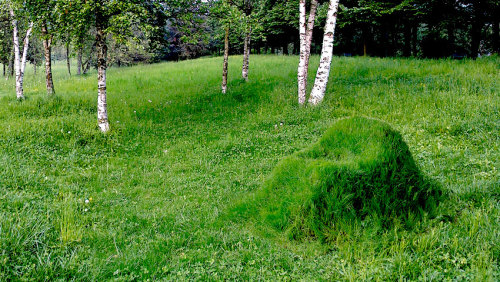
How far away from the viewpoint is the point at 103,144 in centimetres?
911

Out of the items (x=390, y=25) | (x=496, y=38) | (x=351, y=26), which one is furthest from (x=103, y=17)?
A: (x=390, y=25)

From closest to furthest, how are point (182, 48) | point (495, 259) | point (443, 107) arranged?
point (495, 259), point (443, 107), point (182, 48)

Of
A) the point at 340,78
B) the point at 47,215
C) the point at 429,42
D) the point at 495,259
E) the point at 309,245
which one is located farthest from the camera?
the point at 429,42

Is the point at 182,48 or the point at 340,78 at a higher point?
the point at 182,48

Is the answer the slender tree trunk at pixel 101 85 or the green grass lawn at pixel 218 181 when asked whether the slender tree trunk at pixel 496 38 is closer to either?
the green grass lawn at pixel 218 181

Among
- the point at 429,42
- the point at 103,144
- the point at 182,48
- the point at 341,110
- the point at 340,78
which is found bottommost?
the point at 103,144

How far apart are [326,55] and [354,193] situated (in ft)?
24.8

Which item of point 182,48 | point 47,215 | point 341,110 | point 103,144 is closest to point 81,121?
point 103,144

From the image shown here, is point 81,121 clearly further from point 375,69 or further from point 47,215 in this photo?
point 375,69

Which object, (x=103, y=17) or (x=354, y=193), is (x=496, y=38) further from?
A: (x=103, y=17)

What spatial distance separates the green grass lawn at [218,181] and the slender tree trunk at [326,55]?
53 centimetres

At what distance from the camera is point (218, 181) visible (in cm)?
691

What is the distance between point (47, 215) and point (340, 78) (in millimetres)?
13189

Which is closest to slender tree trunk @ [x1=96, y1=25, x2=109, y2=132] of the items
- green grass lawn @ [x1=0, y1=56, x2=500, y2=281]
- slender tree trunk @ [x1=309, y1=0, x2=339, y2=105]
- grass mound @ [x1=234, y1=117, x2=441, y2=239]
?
green grass lawn @ [x1=0, y1=56, x2=500, y2=281]
